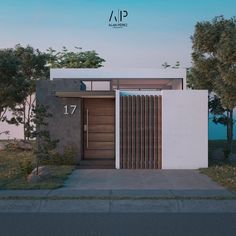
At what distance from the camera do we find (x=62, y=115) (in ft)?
63.8

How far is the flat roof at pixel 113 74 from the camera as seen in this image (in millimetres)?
27078

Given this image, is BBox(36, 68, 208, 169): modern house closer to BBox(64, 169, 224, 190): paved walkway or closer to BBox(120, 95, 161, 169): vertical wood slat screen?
BBox(120, 95, 161, 169): vertical wood slat screen

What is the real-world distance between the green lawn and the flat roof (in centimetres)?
673

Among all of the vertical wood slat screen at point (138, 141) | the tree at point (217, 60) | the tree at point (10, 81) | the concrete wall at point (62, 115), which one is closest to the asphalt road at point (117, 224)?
the tree at point (217, 60)

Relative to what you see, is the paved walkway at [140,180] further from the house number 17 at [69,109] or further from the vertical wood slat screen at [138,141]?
the house number 17 at [69,109]

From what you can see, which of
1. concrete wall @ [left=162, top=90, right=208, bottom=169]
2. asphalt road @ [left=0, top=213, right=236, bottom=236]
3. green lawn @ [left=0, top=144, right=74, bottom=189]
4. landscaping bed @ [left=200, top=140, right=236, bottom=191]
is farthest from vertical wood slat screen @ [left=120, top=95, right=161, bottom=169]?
asphalt road @ [left=0, top=213, right=236, bottom=236]

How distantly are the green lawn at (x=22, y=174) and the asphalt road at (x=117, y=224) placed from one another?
9.92ft

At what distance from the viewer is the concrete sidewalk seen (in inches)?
429

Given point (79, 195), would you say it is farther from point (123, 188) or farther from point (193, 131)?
point (193, 131)

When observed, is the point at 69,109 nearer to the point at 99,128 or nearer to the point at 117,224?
A: the point at 99,128

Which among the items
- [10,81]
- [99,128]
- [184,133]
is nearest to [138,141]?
[184,133]

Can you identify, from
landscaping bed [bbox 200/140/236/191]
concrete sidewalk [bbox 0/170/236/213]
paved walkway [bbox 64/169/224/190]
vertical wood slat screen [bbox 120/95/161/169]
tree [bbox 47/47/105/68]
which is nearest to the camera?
concrete sidewalk [bbox 0/170/236/213]

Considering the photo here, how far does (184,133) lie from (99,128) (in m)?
3.90

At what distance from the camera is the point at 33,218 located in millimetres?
9914
